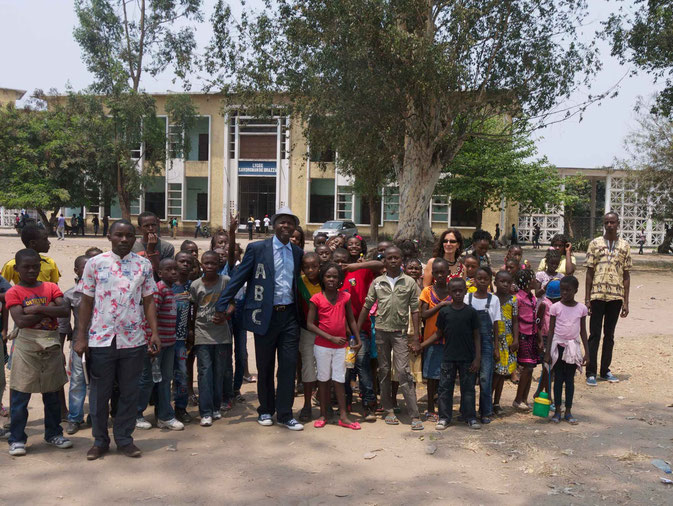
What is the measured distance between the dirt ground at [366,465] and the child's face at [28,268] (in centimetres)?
129

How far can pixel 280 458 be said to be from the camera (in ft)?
15.1

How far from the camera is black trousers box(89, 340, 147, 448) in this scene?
4.45 metres

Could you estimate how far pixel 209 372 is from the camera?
5352mm

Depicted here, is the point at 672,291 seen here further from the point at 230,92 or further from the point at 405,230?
the point at 230,92

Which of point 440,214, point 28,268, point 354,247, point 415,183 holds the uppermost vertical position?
point 415,183

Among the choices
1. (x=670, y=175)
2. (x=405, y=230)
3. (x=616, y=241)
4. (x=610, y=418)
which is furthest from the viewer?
(x=670, y=175)

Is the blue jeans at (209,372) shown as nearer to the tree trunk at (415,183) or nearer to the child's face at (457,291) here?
the child's face at (457,291)

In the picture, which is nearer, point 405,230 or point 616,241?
point 616,241

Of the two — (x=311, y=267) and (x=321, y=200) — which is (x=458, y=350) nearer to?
(x=311, y=267)

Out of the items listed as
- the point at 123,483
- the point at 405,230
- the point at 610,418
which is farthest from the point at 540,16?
the point at 123,483

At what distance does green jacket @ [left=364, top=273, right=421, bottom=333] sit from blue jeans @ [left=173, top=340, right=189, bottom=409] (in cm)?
164

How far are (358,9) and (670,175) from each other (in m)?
19.0

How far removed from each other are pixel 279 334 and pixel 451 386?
5.12 feet

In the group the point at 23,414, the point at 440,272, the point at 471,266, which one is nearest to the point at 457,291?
the point at 440,272
